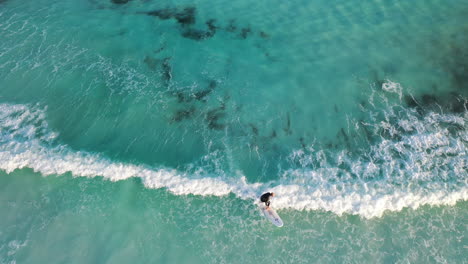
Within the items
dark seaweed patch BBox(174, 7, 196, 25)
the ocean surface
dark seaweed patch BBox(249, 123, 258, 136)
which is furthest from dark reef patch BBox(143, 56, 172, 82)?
dark seaweed patch BBox(249, 123, 258, 136)

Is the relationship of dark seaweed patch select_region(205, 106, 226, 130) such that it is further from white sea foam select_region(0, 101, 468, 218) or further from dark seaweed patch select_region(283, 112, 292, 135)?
dark seaweed patch select_region(283, 112, 292, 135)

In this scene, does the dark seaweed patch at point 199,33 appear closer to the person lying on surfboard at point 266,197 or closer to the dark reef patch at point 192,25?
the dark reef patch at point 192,25

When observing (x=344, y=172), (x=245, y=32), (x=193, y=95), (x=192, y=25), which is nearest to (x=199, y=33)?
(x=192, y=25)

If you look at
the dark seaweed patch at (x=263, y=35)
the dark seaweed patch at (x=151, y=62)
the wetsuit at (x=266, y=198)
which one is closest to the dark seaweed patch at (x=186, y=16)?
the dark seaweed patch at (x=151, y=62)

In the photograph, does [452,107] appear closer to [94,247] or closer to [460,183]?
[460,183]

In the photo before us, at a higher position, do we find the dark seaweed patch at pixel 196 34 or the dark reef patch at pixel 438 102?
the dark seaweed patch at pixel 196 34

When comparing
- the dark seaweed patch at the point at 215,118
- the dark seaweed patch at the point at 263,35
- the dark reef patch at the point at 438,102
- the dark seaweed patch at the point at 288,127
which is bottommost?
the dark seaweed patch at the point at 288,127
